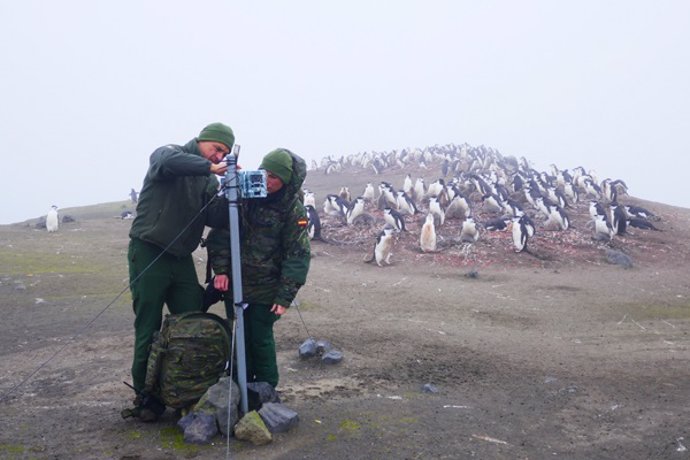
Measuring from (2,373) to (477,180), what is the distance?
20.1 m

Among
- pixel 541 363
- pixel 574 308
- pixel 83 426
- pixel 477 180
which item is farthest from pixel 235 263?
pixel 477 180

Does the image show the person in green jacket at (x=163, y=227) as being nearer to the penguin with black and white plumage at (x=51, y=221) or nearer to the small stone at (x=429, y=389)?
the small stone at (x=429, y=389)

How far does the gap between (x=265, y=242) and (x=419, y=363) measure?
272 cm

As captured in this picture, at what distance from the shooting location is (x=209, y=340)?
4324 mm

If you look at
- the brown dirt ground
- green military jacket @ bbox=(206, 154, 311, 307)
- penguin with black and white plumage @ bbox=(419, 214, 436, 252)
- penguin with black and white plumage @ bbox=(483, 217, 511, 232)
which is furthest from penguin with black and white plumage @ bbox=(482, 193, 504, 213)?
green military jacket @ bbox=(206, 154, 311, 307)

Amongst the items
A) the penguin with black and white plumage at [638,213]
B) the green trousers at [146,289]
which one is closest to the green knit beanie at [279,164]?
the green trousers at [146,289]

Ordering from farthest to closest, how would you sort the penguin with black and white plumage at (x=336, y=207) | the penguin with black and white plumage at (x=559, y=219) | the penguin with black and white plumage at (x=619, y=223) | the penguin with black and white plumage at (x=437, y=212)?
the penguin with black and white plumage at (x=336, y=207)
the penguin with black and white plumage at (x=437, y=212)
the penguin with black and white plumage at (x=559, y=219)
the penguin with black and white plumage at (x=619, y=223)

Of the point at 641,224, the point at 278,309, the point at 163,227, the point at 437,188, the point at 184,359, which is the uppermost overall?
the point at 437,188

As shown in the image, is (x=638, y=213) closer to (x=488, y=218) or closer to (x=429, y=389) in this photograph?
(x=488, y=218)

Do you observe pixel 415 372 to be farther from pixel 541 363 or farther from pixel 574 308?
pixel 574 308

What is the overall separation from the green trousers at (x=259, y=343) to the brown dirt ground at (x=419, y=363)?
0.46m

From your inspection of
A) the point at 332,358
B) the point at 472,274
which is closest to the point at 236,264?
the point at 332,358

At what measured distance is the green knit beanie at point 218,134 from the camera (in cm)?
438

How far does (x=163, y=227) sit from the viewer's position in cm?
432
